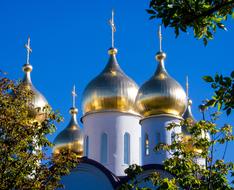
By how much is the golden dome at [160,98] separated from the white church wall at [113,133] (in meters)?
1.36

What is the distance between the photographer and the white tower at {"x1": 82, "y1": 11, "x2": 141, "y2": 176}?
71.5 feet

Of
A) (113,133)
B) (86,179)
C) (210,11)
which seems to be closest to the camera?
(210,11)

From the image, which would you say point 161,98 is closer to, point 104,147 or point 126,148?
point 126,148

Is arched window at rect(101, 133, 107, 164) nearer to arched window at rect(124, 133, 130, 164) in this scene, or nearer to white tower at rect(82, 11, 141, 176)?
white tower at rect(82, 11, 141, 176)

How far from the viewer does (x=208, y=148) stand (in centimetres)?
1143

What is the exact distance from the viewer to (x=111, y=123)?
2211cm

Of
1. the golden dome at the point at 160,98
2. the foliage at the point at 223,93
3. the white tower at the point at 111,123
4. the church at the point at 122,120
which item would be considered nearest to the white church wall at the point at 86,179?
the church at the point at 122,120

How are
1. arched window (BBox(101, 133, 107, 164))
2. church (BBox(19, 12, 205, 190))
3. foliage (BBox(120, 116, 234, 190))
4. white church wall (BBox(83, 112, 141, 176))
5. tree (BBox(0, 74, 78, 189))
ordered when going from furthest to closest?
arched window (BBox(101, 133, 107, 164)), white church wall (BBox(83, 112, 141, 176)), church (BBox(19, 12, 205, 190)), foliage (BBox(120, 116, 234, 190)), tree (BBox(0, 74, 78, 189))

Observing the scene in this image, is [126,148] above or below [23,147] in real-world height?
above

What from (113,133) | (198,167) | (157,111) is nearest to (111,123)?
(113,133)

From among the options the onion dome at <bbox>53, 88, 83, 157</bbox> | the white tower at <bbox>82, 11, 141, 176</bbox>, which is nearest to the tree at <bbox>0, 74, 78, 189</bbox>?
the white tower at <bbox>82, 11, 141, 176</bbox>

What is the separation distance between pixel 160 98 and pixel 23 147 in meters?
12.2

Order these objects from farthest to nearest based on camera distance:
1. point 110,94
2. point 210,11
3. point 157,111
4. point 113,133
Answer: point 110,94, point 113,133, point 157,111, point 210,11

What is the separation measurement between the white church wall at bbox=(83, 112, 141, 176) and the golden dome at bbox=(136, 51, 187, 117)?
136 cm
